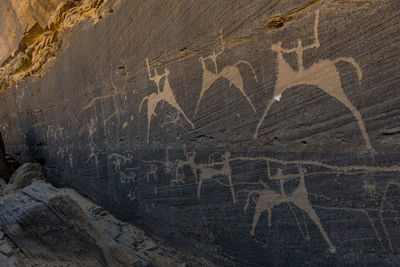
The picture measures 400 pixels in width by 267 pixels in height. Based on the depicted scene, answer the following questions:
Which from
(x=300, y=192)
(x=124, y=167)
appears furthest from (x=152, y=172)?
(x=300, y=192)

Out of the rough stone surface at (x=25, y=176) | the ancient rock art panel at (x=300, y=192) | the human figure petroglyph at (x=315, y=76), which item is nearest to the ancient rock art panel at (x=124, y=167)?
the ancient rock art panel at (x=300, y=192)

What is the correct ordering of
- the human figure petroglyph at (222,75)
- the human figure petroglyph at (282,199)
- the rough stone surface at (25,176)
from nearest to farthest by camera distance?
the human figure petroglyph at (282,199) → the human figure petroglyph at (222,75) → the rough stone surface at (25,176)

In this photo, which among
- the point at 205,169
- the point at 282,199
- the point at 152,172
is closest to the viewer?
the point at 282,199

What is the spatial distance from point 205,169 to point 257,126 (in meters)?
0.52

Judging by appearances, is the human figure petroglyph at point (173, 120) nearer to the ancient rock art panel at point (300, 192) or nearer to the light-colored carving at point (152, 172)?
the light-colored carving at point (152, 172)

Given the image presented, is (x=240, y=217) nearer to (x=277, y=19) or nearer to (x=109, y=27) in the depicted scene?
(x=277, y=19)

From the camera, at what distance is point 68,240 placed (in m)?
2.34

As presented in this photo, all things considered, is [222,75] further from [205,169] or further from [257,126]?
[205,169]

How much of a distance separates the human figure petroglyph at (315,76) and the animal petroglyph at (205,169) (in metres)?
0.44

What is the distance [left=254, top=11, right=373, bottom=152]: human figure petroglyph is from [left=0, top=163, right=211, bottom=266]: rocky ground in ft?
4.40

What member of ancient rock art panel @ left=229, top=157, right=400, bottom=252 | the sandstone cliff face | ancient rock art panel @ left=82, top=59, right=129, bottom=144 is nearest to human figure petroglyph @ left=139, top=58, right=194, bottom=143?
the sandstone cliff face

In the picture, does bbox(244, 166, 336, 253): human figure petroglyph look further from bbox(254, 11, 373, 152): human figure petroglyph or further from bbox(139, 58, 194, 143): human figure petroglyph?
bbox(139, 58, 194, 143): human figure petroglyph

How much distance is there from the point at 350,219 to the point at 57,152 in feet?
13.8

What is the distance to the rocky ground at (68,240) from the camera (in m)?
2.18
